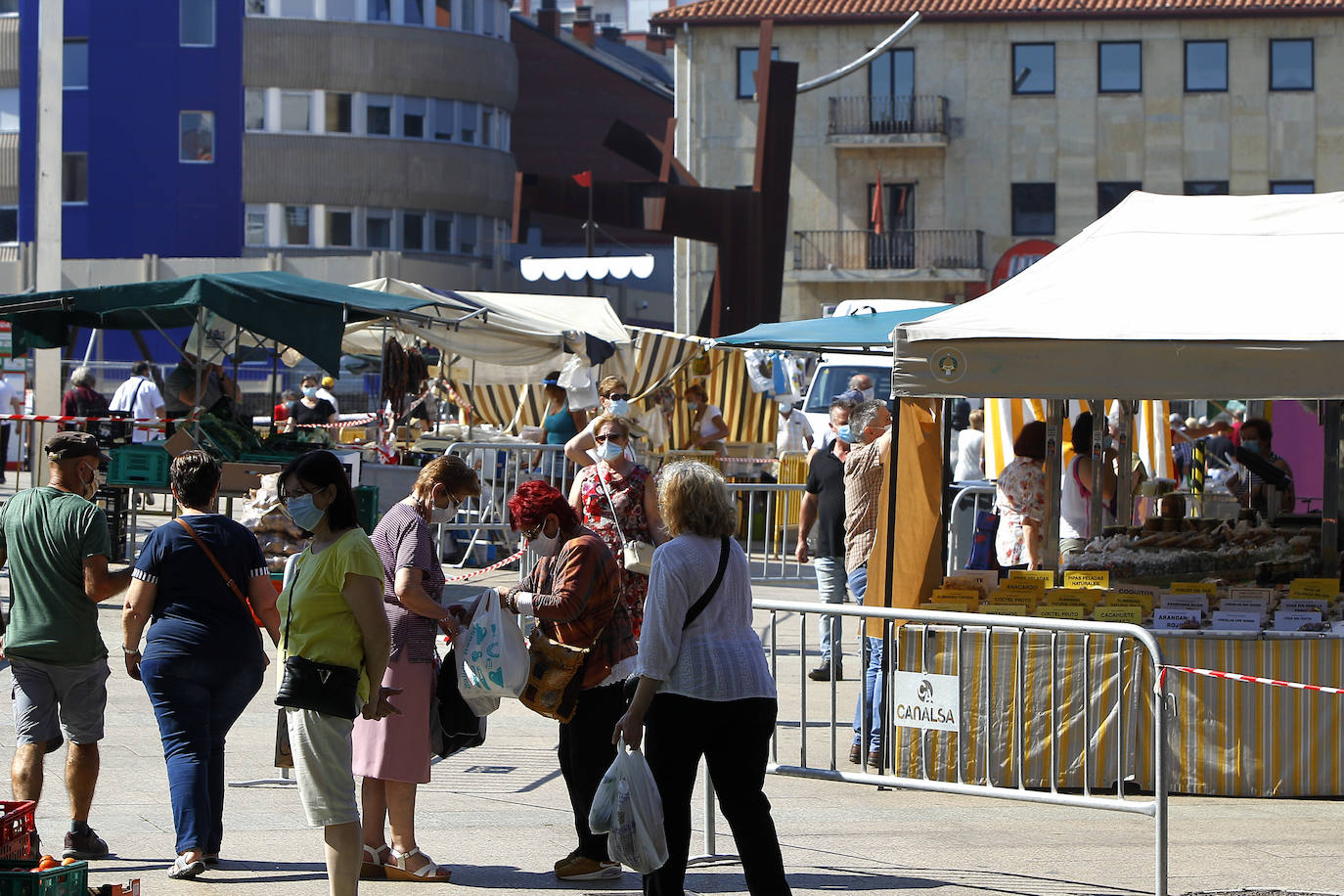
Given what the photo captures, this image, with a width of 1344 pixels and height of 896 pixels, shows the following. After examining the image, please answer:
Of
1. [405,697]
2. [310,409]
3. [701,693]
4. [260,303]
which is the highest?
[260,303]

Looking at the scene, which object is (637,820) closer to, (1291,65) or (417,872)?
(417,872)

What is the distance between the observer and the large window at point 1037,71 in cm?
4738

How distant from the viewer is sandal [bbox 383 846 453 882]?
6.72 m

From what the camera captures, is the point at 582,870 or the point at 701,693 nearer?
the point at 701,693

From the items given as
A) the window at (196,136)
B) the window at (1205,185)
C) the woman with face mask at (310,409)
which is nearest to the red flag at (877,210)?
the window at (1205,185)

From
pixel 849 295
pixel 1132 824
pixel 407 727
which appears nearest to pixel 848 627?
pixel 1132 824

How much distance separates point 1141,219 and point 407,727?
524 cm

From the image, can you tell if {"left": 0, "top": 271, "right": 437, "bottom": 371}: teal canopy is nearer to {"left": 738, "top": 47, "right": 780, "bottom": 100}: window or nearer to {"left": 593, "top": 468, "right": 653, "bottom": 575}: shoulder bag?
{"left": 593, "top": 468, "right": 653, "bottom": 575}: shoulder bag

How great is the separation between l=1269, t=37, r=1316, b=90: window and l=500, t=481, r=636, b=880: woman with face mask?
145 feet

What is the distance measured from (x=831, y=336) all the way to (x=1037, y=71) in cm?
3730

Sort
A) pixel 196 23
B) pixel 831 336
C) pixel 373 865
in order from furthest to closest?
pixel 196 23 < pixel 831 336 < pixel 373 865

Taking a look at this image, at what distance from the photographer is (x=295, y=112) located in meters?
45.9

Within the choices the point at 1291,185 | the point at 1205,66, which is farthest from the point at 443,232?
the point at 1291,185

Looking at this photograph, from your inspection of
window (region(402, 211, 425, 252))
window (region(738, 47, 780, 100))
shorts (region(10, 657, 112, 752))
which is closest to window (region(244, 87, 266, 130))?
window (region(402, 211, 425, 252))
